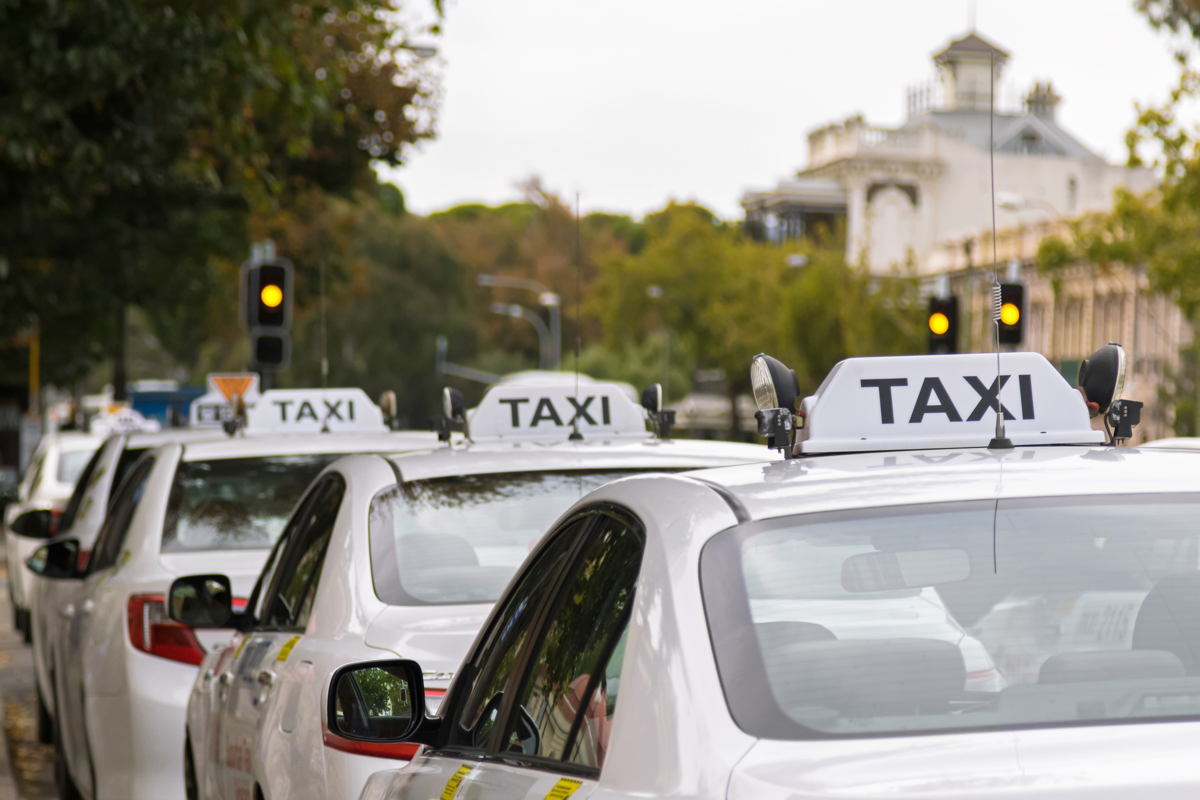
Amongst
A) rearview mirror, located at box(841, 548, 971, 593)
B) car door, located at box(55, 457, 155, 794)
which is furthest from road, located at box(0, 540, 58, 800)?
rearview mirror, located at box(841, 548, 971, 593)

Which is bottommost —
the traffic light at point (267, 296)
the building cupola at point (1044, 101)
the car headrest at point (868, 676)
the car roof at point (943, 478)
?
the car headrest at point (868, 676)

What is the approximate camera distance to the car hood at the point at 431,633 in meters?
4.38

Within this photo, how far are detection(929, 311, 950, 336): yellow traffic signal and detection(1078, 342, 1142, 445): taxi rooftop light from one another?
48.5 ft

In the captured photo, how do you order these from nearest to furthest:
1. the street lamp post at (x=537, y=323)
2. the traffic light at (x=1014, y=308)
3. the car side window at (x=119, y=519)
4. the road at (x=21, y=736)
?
the car side window at (x=119, y=519) → the road at (x=21, y=736) → the traffic light at (x=1014, y=308) → the street lamp post at (x=537, y=323)

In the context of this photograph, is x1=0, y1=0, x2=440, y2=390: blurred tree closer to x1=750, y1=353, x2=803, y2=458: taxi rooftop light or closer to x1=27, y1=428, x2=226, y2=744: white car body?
x1=27, y1=428, x2=226, y2=744: white car body

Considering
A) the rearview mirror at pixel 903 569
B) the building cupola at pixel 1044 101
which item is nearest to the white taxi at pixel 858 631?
the rearview mirror at pixel 903 569

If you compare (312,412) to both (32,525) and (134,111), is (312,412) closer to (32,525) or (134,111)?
(32,525)

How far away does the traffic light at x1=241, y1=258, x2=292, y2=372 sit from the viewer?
18.0 m

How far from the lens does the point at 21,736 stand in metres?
11.1

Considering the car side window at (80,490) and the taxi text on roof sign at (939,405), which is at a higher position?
the taxi text on roof sign at (939,405)

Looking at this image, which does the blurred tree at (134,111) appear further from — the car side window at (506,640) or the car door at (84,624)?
the car side window at (506,640)

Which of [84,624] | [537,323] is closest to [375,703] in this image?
[84,624]

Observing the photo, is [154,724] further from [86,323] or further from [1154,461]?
[86,323]

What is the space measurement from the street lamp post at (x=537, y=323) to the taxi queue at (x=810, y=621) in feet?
261
